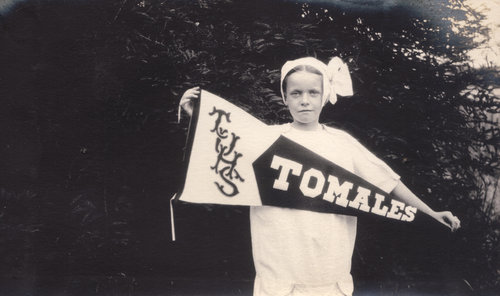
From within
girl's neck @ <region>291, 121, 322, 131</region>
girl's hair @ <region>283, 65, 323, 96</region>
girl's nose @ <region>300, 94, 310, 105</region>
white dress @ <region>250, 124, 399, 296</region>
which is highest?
girl's hair @ <region>283, 65, 323, 96</region>

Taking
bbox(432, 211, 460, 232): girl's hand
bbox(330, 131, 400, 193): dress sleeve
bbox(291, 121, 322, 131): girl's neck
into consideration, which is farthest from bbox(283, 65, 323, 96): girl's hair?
bbox(432, 211, 460, 232): girl's hand

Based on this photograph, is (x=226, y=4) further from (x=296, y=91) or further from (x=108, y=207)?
(x=108, y=207)

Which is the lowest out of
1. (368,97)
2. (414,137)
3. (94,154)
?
(94,154)

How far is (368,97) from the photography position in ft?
11.0

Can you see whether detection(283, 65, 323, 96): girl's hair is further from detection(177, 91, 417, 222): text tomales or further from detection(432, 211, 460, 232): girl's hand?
detection(432, 211, 460, 232): girl's hand

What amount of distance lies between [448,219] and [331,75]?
1371 millimetres

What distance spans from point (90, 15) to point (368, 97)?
84.0 inches

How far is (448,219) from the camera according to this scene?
331cm

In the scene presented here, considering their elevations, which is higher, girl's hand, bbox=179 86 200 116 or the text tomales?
girl's hand, bbox=179 86 200 116

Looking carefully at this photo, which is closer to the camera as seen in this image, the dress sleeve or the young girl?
the young girl

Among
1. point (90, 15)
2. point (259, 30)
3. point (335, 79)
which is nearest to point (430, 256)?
point (335, 79)

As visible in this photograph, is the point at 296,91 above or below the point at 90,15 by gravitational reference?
below

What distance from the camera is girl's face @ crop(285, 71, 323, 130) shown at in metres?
3.12

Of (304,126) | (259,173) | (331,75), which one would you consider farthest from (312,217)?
(331,75)
